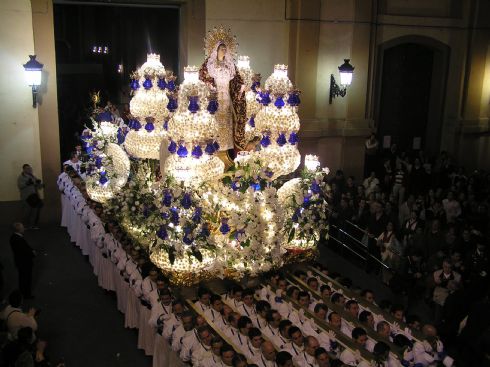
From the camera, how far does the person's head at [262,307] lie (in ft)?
31.6

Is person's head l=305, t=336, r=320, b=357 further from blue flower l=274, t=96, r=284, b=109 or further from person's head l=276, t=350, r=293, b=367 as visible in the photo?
blue flower l=274, t=96, r=284, b=109

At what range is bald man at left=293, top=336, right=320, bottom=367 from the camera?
845 cm

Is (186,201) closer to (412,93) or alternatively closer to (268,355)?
(268,355)

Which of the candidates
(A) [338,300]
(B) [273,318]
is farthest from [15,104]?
(A) [338,300]

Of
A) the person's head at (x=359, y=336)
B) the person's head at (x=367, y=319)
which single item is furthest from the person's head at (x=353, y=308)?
the person's head at (x=359, y=336)

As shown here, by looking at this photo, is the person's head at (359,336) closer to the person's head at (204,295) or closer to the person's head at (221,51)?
the person's head at (204,295)

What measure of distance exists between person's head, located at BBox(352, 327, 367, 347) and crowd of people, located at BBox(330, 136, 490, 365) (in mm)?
1789

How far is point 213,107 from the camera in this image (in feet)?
32.2

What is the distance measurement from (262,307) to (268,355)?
1385 mm

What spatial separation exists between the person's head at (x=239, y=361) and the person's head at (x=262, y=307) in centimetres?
141

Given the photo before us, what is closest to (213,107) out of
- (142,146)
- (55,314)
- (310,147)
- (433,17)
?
(142,146)

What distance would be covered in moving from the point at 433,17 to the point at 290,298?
36.8ft

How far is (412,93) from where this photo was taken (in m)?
18.9

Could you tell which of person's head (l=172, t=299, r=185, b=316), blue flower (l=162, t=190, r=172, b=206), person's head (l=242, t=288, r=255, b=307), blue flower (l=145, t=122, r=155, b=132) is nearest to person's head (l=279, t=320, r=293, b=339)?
person's head (l=242, t=288, r=255, b=307)
